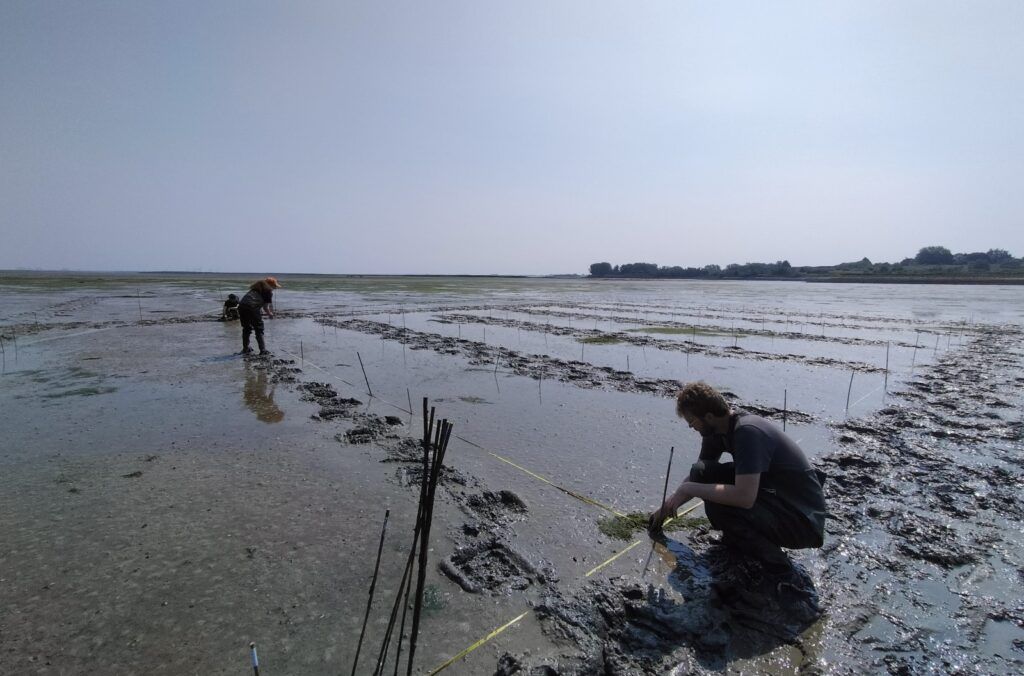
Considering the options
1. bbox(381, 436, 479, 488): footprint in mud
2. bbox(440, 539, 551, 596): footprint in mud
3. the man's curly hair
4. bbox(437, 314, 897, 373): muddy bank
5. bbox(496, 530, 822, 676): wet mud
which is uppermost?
the man's curly hair

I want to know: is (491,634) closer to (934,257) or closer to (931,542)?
(931,542)

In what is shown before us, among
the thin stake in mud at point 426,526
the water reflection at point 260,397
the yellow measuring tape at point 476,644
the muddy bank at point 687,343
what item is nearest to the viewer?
the thin stake in mud at point 426,526

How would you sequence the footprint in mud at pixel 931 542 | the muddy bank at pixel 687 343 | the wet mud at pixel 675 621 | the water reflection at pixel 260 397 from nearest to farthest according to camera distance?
the wet mud at pixel 675 621, the footprint in mud at pixel 931 542, the water reflection at pixel 260 397, the muddy bank at pixel 687 343

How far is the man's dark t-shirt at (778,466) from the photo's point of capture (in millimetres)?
3590

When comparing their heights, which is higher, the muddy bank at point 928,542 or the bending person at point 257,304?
the bending person at point 257,304

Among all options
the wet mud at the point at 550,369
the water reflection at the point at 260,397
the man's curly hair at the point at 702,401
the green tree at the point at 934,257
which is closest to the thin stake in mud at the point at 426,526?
the man's curly hair at the point at 702,401

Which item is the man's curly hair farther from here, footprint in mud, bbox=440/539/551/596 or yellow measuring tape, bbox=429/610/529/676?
yellow measuring tape, bbox=429/610/529/676

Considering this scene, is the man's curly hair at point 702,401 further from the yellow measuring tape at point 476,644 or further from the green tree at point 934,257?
the green tree at point 934,257

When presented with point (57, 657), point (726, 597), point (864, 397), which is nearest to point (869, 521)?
point (726, 597)

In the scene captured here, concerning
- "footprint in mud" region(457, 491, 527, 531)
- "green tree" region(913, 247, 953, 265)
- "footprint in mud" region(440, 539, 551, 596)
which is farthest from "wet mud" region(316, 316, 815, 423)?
"green tree" region(913, 247, 953, 265)

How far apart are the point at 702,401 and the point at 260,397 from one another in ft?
25.4

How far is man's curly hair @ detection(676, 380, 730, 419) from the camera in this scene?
385cm

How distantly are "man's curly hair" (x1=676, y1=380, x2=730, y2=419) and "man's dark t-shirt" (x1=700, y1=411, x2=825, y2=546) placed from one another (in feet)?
0.56

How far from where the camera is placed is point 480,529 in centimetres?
442
